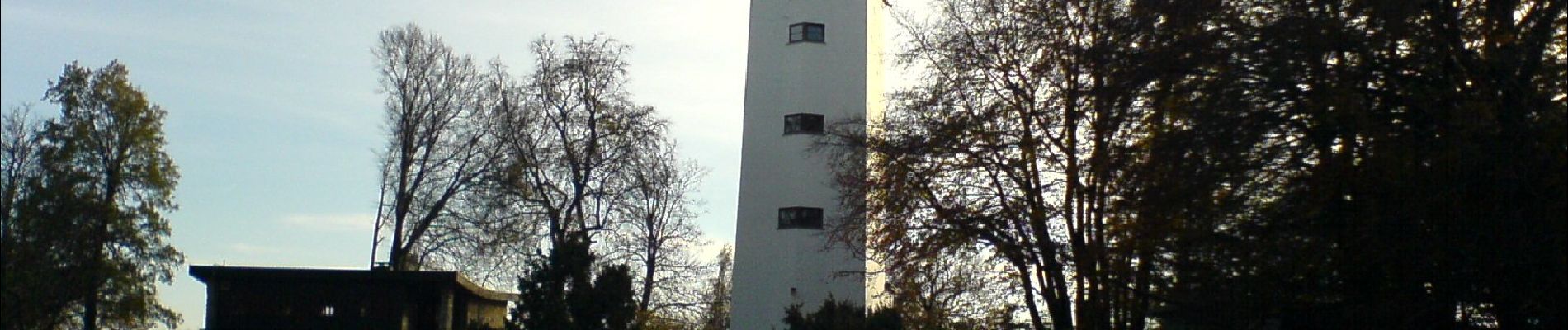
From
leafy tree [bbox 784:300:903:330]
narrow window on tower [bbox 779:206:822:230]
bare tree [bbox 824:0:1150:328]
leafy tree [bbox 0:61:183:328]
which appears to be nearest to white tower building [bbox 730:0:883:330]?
narrow window on tower [bbox 779:206:822:230]

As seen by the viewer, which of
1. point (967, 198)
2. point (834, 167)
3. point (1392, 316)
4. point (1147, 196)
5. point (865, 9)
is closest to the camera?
point (1392, 316)

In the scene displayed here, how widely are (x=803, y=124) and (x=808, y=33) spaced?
1824mm

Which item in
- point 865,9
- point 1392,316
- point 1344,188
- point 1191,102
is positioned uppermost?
point 865,9

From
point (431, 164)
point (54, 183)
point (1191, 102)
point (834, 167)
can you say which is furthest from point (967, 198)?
point (54, 183)

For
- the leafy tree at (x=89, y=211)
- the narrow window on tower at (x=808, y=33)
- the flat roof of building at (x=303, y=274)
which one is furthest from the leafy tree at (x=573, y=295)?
the leafy tree at (x=89, y=211)

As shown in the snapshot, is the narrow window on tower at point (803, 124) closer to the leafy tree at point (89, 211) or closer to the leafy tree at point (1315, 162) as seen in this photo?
the leafy tree at point (1315, 162)

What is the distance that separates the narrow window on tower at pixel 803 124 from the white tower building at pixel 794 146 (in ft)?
0.05

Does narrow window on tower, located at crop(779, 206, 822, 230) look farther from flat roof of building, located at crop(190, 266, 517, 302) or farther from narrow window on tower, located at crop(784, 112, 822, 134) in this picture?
flat roof of building, located at crop(190, 266, 517, 302)

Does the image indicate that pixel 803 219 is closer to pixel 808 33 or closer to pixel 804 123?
pixel 804 123

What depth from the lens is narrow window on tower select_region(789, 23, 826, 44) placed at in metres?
30.8

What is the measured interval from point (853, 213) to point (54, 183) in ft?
76.5

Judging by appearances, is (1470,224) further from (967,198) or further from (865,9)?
(865,9)

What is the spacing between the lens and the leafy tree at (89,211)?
1475 inches

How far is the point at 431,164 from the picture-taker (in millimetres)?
36750
